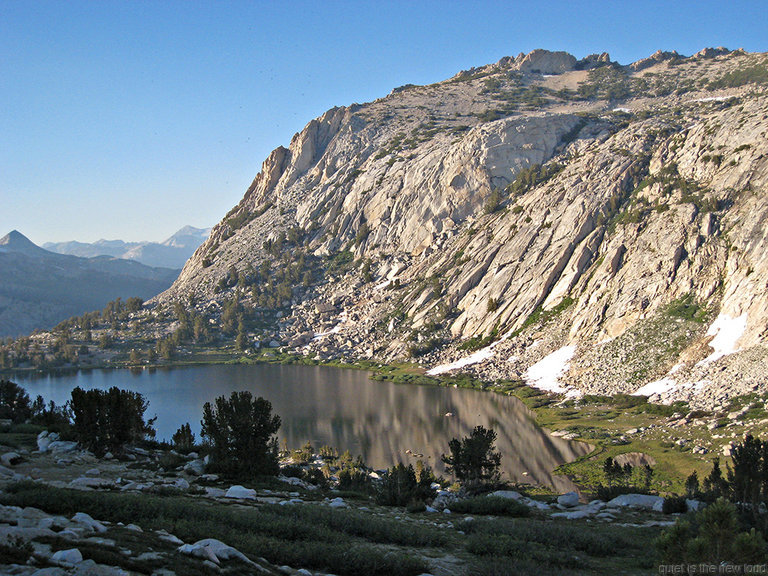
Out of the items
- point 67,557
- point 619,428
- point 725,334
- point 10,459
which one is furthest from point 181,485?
point 725,334

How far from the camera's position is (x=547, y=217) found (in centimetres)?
10494

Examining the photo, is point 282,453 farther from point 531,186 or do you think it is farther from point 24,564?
point 531,186

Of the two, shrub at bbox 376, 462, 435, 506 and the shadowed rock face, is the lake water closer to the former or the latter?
the shadowed rock face

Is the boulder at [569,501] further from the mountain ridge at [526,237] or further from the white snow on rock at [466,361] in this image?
the white snow on rock at [466,361]

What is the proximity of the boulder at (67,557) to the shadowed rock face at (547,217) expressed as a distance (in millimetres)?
58473

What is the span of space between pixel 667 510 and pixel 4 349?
134 m

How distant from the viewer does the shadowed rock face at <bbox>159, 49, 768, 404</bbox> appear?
240 feet

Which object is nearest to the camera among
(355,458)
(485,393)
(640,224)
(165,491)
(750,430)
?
(165,491)

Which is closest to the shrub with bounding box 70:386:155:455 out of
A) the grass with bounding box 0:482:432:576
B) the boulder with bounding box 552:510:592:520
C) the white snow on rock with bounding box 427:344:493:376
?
the grass with bounding box 0:482:432:576

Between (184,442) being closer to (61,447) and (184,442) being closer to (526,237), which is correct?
(61,447)

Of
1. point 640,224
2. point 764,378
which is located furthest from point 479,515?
point 640,224

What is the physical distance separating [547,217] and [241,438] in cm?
8851

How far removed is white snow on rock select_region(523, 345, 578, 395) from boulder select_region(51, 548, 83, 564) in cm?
6810

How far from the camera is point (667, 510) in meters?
25.5
